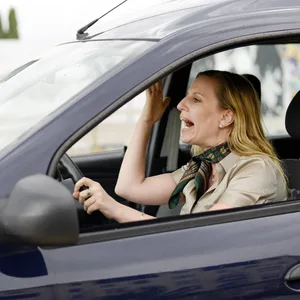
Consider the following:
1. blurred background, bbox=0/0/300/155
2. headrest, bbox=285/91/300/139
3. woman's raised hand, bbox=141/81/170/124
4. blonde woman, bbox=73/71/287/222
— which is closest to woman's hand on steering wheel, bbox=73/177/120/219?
blonde woman, bbox=73/71/287/222

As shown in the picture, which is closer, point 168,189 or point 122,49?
point 122,49

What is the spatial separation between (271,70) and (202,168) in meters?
3.12

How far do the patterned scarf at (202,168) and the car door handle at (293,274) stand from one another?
571 mm

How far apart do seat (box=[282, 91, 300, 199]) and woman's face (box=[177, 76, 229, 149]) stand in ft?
1.02

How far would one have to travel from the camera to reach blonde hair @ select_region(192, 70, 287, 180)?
2.64m

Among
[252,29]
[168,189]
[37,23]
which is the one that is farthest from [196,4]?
[37,23]

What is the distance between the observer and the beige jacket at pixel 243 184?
2.44 m

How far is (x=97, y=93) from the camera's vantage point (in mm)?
2127

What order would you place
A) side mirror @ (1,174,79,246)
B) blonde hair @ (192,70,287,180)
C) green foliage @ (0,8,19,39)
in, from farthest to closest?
green foliage @ (0,8,19,39)
blonde hair @ (192,70,287,180)
side mirror @ (1,174,79,246)

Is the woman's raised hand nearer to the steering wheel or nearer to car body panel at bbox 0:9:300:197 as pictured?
the steering wheel

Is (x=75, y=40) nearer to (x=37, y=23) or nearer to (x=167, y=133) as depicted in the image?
(x=167, y=133)

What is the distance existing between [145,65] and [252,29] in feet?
1.08

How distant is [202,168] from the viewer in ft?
8.95

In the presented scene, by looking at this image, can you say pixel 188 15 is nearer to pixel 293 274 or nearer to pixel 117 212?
pixel 117 212
